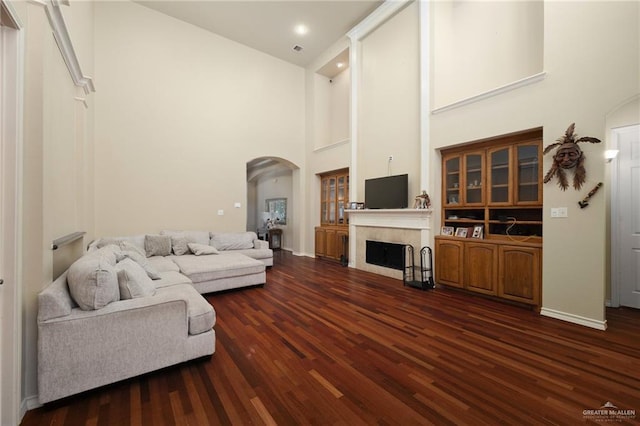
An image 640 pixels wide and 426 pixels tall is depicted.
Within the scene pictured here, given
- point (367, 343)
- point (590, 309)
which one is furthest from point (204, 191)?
point (590, 309)

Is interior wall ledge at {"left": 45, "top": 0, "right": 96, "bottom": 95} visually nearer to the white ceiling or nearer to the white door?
the white ceiling

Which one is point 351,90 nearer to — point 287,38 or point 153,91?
point 287,38

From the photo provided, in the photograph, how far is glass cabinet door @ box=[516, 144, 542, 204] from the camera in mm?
3553

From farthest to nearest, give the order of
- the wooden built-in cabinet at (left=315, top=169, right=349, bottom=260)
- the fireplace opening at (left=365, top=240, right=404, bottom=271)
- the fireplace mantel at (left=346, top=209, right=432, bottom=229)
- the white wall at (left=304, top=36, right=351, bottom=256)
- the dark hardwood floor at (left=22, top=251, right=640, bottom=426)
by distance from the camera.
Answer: the white wall at (left=304, top=36, right=351, bottom=256) → the wooden built-in cabinet at (left=315, top=169, right=349, bottom=260) → the fireplace opening at (left=365, top=240, right=404, bottom=271) → the fireplace mantel at (left=346, top=209, right=432, bottom=229) → the dark hardwood floor at (left=22, top=251, right=640, bottom=426)

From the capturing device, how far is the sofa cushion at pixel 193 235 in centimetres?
530

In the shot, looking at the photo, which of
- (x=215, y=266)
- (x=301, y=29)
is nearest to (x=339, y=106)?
(x=301, y=29)

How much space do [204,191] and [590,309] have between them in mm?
6533

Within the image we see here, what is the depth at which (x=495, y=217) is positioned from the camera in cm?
403

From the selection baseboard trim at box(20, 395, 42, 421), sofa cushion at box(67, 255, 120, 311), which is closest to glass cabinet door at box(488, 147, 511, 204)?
sofa cushion at box(67, 255, 120, 311)

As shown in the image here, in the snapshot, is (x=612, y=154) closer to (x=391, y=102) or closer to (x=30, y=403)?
(x=391, y=102)

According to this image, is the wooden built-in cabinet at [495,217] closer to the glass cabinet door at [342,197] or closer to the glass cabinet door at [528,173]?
the glass cabinet door at [528,173]

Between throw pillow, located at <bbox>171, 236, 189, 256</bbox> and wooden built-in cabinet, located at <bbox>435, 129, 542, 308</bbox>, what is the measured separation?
4.52 meters

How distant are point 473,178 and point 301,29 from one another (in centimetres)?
491

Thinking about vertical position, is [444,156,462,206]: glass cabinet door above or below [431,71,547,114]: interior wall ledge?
below
